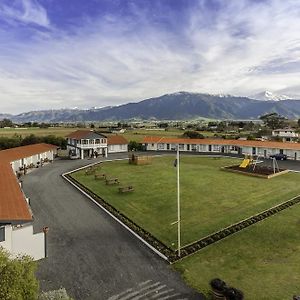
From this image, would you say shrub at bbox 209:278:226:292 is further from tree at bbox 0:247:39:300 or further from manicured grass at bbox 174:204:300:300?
tree at bbox 0:247:39:300

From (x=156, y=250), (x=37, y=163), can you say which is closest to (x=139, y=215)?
(x=156, y=250)

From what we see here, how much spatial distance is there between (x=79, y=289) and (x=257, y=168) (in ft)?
132

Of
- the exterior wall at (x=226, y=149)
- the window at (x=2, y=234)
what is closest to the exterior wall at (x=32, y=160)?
the exterior wall at (x=226, y=149)

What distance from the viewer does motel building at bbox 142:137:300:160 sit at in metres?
64.0

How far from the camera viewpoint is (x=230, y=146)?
74.4 meters

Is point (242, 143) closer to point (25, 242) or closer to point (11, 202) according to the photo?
point (11, 202)

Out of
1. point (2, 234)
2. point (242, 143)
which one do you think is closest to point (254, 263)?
point (2, 234)

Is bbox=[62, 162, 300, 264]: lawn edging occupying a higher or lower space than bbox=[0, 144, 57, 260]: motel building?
lower

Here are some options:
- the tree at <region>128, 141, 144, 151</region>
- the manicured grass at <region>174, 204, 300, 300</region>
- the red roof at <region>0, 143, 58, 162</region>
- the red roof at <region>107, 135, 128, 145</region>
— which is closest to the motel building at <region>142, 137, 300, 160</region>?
the tree at <region>128, 141, 144, 151</region>

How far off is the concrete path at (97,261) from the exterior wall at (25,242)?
79 centimetres

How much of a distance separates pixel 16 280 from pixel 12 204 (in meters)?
11.9

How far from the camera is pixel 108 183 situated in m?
41.9

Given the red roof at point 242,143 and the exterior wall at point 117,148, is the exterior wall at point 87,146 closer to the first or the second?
the exterior wall at point 117,148

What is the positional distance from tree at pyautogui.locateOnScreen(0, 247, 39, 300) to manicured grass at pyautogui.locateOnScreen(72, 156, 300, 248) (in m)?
12.2
